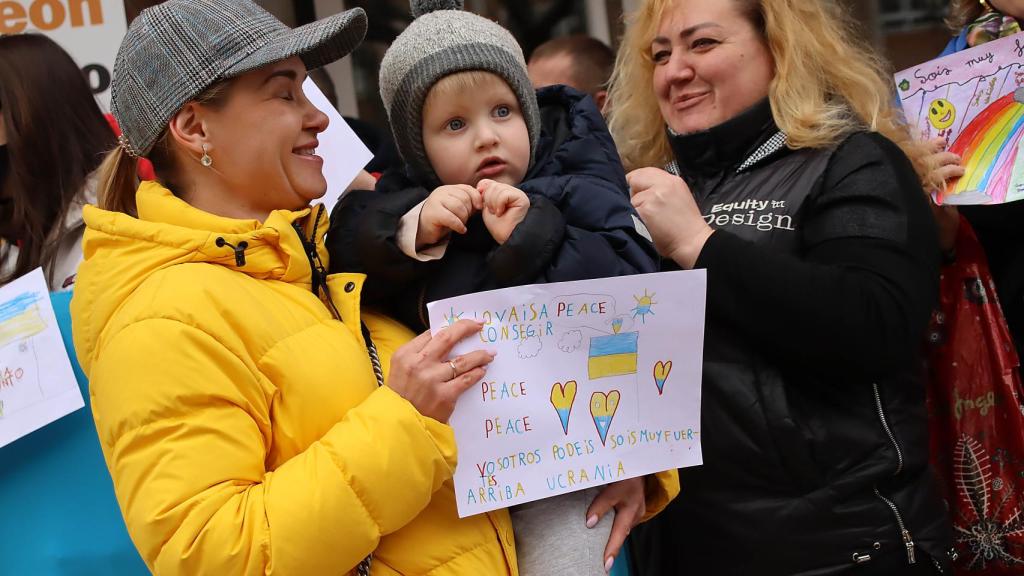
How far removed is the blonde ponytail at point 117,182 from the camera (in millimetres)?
2006

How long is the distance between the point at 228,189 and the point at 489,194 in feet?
1.52

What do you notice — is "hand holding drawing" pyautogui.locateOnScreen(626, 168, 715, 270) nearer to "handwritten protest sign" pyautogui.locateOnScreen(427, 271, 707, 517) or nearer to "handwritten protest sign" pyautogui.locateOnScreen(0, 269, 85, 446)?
"handwritten protest sign" pyautogui.locateOnScreen(427, 271, 707, 517)

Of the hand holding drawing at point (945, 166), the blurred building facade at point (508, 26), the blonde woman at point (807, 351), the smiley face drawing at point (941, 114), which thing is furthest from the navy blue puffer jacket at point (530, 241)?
the blurred building facade at point (508, 26)

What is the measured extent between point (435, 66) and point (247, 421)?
32.1 inches

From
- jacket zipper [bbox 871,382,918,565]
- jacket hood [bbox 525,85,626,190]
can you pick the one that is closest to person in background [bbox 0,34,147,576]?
jacket hood [bbox 525,85,626,190]

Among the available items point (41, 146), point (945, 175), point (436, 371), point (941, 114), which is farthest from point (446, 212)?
point (41, 146)

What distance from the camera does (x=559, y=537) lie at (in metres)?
1.89

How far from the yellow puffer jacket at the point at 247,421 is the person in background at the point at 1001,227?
1.65m

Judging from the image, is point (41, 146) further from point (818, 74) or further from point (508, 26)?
point (508, 26)

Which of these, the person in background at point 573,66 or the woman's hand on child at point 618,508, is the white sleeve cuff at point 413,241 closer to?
the woman's hand on child at point 618,508

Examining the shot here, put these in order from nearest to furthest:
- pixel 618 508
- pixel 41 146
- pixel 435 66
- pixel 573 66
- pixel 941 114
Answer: pixel 618 508
pixel 435 66
pixel 941 114
pixel 41 146
pixel 573 66

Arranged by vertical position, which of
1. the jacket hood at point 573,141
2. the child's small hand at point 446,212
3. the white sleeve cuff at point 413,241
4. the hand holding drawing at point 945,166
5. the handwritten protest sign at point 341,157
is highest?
the jacket hood at point 573,141

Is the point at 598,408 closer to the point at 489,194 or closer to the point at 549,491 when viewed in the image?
the point at 549,491

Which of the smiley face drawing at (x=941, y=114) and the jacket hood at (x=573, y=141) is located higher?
the jacket hood at (x=573, y=141)
